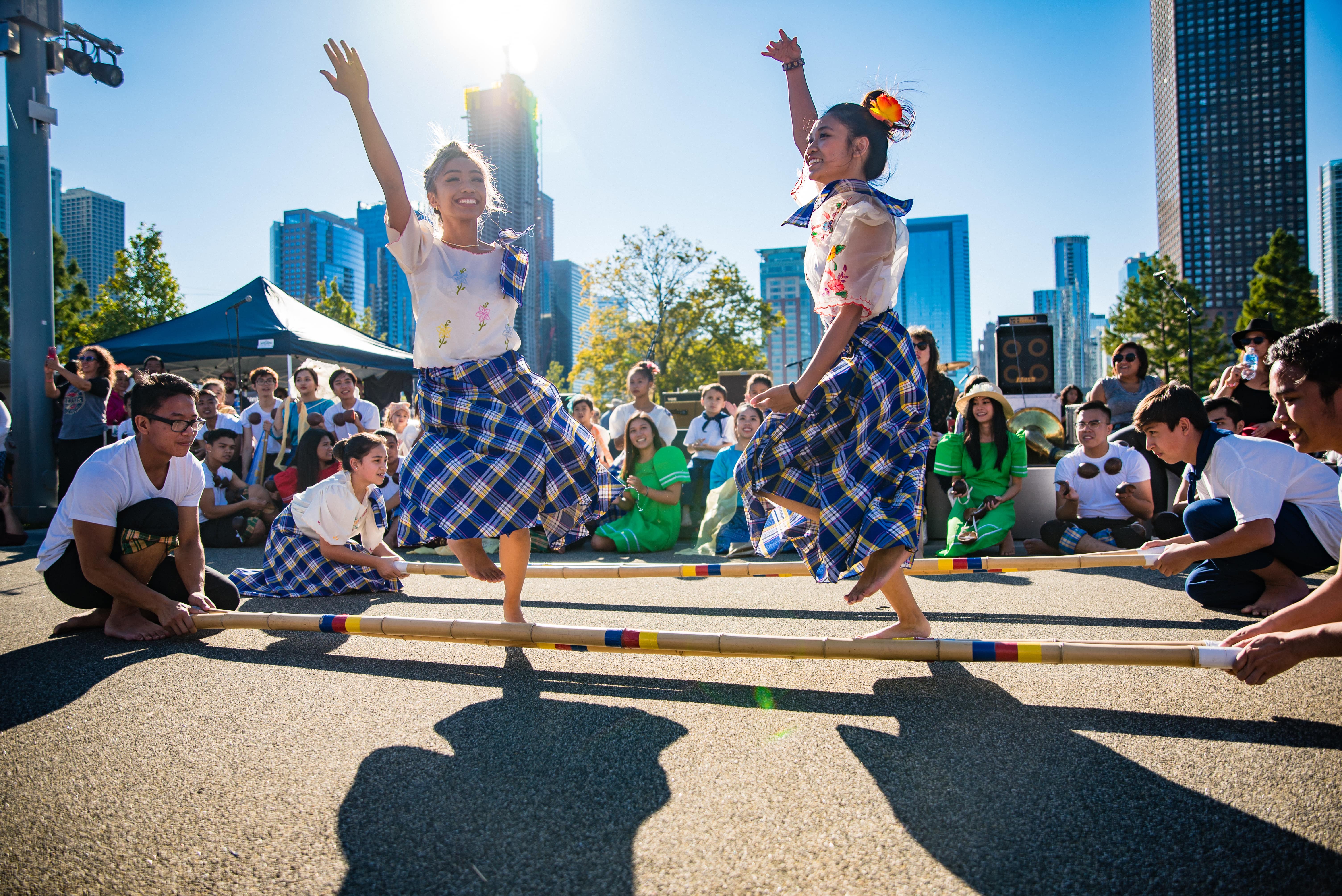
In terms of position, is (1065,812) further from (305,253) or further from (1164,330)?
(305,253)

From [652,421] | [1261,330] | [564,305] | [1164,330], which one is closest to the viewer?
[1261,330]

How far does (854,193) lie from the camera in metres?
2.35

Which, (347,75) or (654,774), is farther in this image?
(347,75)

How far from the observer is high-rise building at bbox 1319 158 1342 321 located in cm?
7300

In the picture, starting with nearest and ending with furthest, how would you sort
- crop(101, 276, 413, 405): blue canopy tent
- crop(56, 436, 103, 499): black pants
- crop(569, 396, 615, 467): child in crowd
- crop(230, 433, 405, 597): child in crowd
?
crop(230, 433, 405, 597): child in crowd → crop(569, 396, 615, 467): child in crowd → crop(56, 436, 103, 499): black pants → crop(101, 276, 413, 405): blue canopy tent

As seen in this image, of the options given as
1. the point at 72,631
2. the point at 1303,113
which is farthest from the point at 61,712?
the point at 1303,113

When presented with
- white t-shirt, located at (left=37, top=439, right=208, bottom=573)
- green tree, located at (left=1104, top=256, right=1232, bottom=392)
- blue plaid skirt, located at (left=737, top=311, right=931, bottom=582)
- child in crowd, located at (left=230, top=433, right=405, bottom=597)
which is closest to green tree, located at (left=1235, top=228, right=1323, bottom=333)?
green tree, located at (left=1104, top=256, right=1232, bottom=392)

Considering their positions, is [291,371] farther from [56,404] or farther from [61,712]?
[61,712]

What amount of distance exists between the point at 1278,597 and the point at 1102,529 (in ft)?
7.43

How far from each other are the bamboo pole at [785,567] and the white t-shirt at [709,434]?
11.2ft

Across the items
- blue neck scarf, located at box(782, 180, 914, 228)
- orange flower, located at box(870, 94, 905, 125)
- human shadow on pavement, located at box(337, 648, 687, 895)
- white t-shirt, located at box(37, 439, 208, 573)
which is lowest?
human shadow on pavement, located at box(337, 648, 687, 895)

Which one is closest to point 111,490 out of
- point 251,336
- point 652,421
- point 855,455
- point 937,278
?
point 855,455

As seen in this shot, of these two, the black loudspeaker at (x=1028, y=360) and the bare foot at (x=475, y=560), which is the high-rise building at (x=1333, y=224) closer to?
the black loudspeaker at (x=1028, y=360)

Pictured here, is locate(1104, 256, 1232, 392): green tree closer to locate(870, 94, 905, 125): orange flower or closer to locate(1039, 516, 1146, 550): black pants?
locate(1039, 516, 1146, 550): black pants
